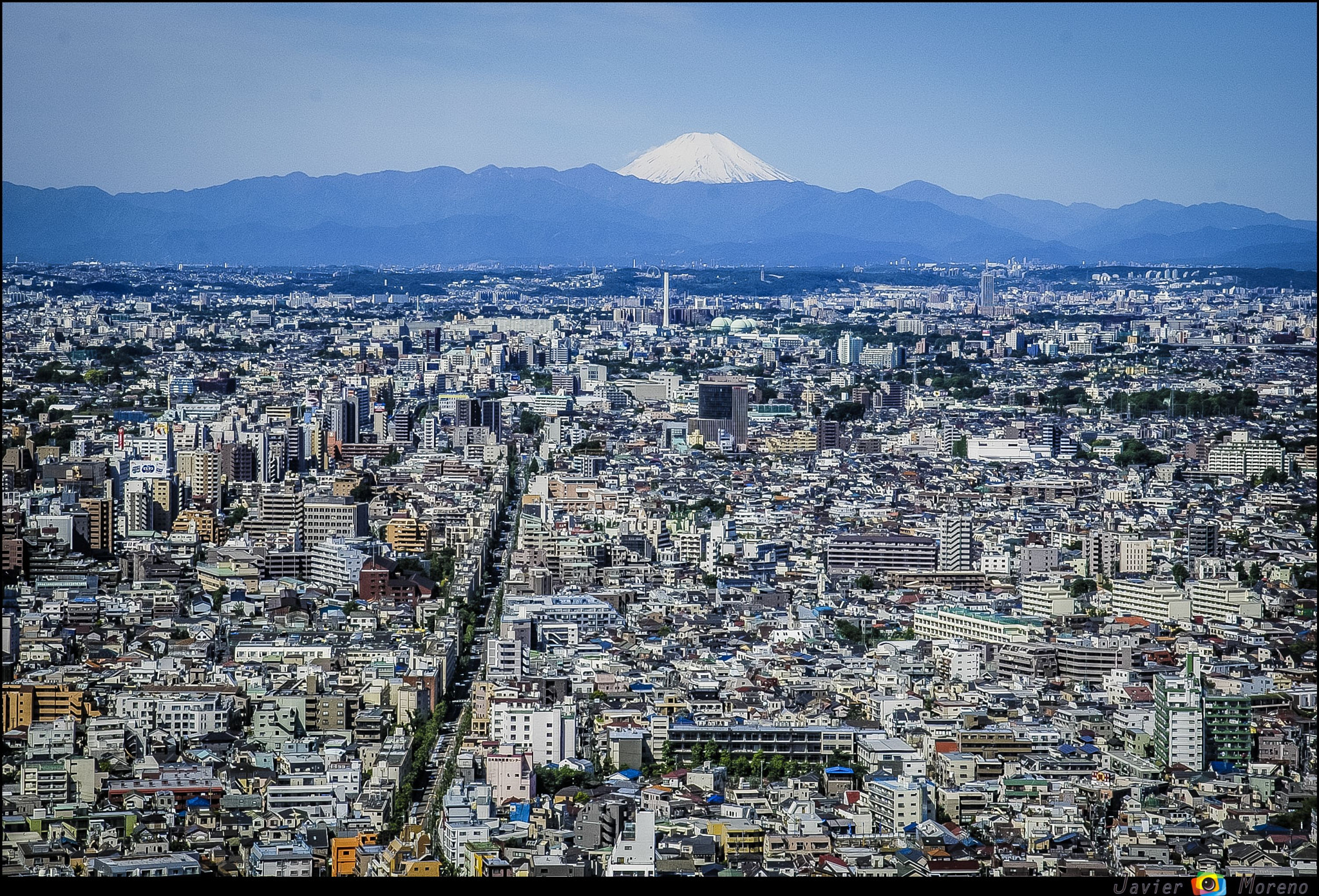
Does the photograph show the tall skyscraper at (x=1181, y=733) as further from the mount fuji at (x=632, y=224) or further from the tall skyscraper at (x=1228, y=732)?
the mount fuji at (x=632, y=224)

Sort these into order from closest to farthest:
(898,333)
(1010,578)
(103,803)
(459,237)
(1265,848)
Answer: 1. (1265,848)
2. (103,803)
3. (1010,578)
4. (898,333)
5. (459,237)

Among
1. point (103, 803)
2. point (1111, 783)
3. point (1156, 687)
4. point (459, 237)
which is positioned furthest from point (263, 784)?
point (459, 237)

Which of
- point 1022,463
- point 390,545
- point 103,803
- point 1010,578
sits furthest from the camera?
point 1022,463

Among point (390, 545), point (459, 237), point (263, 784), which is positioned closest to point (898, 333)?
point (459, 237)

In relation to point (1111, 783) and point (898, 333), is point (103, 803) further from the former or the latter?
point (898, 333)

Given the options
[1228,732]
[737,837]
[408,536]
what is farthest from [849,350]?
[737,837]

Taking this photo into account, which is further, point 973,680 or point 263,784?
point 973,680

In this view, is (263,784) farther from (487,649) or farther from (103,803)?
(487,649)
